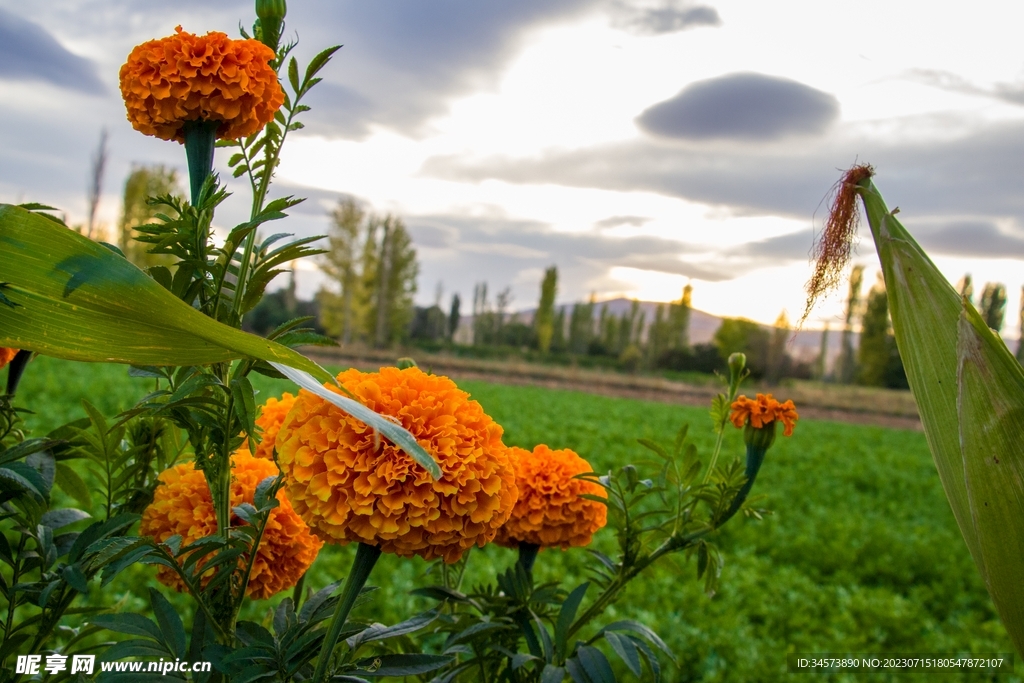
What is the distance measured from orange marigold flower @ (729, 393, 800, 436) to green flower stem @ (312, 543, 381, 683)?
56 centimetres

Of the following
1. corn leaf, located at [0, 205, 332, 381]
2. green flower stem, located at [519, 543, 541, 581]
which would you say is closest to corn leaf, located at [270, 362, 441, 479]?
corn leaf, located at [0, 205, 332, 381]

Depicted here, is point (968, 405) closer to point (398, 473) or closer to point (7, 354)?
point (398, 473)

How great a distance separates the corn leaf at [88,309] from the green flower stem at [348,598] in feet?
0.53

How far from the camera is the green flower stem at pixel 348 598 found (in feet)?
1.66

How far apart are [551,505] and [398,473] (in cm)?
31

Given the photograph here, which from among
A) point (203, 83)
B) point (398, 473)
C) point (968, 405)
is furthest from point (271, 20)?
point (968, 405)

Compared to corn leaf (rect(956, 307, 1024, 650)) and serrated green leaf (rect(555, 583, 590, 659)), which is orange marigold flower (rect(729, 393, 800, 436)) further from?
serrated green leaf (rect(555, 583, 590, 659))

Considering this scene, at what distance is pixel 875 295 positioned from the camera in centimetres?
2778

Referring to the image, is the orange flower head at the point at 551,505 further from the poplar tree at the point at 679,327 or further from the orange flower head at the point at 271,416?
the poplar tree at the point at 679,327

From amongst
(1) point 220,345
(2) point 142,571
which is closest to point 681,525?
(1) point 220,345

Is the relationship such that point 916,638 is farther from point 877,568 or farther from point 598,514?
point 598,514

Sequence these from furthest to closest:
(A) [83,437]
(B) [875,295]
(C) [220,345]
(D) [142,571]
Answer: (B) [875,295] → (D) [142,571] → (A) [83,437] → (C) [220,345]

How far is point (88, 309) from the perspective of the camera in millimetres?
464

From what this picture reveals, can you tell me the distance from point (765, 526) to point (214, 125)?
602 centimetres
